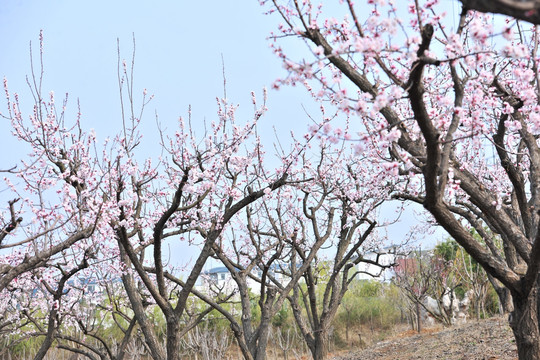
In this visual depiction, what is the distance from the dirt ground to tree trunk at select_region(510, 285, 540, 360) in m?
3.18

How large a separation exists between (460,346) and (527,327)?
5.44 metres

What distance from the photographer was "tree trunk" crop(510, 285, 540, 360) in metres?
4.48

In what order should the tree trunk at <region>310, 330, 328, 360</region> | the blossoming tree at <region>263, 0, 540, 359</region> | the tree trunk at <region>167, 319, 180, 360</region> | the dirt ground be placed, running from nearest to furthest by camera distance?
the blossoming tree at <region>263, 0, 540, 359</region> < the tree trunk at <region>167, 319, 180, 360</region> < the dirt ground < the tree trunk at <region>310, 330, 328, 360</region>

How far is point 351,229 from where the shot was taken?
9.01m

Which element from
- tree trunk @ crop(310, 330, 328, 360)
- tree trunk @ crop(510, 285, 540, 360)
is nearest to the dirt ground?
tree trunk @ crop(310, 330, 328, 360)

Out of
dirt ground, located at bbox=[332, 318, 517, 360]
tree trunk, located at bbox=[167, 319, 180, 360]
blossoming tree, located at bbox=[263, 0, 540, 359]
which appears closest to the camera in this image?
blossoming tree, located at bbox=[263, 0, 540, 359]

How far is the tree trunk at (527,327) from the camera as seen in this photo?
4.48 m

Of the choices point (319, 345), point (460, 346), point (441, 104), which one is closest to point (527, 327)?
point (441, 104)

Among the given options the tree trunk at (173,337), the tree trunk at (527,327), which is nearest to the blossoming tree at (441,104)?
the tree trunk at (527,327)

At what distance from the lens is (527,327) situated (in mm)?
4547

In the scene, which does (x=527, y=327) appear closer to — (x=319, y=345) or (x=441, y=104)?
(x=441, y=104)

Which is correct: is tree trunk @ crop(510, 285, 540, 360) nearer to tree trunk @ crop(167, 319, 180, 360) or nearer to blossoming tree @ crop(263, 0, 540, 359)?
blossoming tree @ crop(263, 0, 540, 359)

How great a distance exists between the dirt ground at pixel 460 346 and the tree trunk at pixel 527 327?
10.4 ft

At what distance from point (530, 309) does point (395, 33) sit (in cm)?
282
